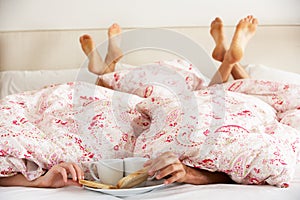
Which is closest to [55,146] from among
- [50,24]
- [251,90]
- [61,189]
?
[61,189]

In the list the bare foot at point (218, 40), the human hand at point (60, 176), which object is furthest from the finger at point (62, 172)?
the bare foot at point (218, 40)

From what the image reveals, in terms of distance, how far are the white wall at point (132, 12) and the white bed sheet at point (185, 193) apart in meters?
1.30

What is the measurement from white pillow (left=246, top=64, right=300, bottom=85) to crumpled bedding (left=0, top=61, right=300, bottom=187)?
38 cm

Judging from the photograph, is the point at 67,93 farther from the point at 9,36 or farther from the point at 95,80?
the point at 9,36

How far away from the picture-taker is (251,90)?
65.9 inches

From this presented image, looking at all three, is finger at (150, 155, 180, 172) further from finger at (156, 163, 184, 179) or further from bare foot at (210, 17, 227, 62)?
bare foot at (210, 17, 227, 62)

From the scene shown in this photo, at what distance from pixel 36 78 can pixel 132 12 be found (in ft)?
1.85

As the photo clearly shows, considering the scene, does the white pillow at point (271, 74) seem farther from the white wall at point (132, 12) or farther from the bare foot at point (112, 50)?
the bare foot at point (112, 50)

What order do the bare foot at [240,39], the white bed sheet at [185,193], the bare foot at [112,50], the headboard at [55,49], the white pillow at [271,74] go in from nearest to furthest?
the white bed sheet at [185,193], the bare foot at [240,39], the white pillow at [271,74], the bare foot at [112,50], the headboard at [55,49]

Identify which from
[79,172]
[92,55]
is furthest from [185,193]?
[92,55]

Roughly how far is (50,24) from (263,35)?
1.02 meters

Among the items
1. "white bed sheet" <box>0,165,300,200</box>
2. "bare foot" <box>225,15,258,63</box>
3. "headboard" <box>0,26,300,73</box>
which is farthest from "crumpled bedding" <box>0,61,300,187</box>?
"headboard" <box>0,26,300,73</box>

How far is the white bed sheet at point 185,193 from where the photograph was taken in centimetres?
107

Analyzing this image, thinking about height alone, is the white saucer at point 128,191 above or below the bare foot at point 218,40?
below
